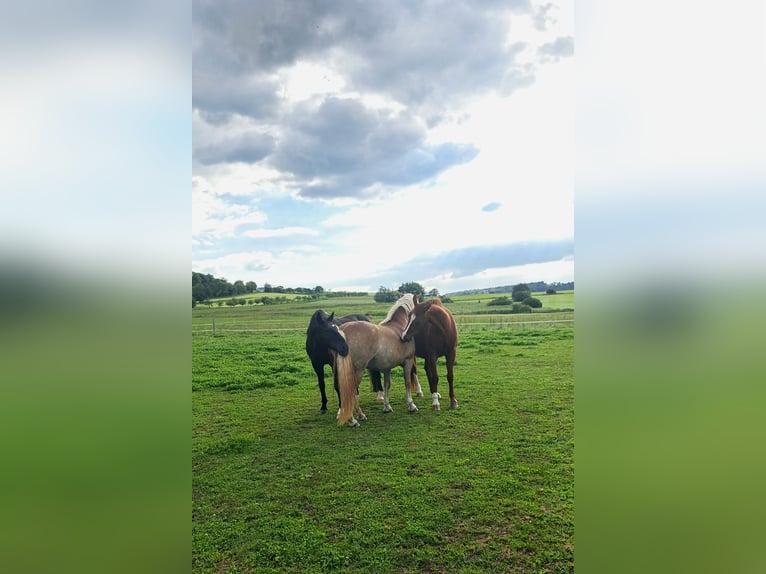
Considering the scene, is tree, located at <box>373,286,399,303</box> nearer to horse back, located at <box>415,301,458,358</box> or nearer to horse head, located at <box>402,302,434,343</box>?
horse head, located at <box>402,302,434,343</box>

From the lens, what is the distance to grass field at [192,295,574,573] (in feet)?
9.62

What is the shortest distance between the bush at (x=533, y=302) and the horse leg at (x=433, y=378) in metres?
1.42

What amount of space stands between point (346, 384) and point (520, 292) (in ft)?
7.88

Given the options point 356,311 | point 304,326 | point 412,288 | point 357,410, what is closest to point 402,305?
point 412,288

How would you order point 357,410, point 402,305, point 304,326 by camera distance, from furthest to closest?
point 304,326, point 402,305, point 357,410

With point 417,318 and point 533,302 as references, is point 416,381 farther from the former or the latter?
point 533,302

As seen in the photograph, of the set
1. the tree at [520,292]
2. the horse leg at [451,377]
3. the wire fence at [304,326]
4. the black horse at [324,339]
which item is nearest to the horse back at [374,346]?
the black horse at [324,339]

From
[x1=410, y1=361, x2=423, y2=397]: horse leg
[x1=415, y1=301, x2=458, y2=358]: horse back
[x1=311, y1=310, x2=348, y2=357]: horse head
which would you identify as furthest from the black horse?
[x1=415, y1=301, x2=458, y2=358]: horse back

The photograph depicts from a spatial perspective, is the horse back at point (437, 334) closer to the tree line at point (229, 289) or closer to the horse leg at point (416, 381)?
the horse leg at point (416, 381)

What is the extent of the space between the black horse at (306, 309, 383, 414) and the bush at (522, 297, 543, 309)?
6.52ft

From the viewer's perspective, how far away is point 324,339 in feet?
14.0

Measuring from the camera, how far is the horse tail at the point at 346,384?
13.8 feet
